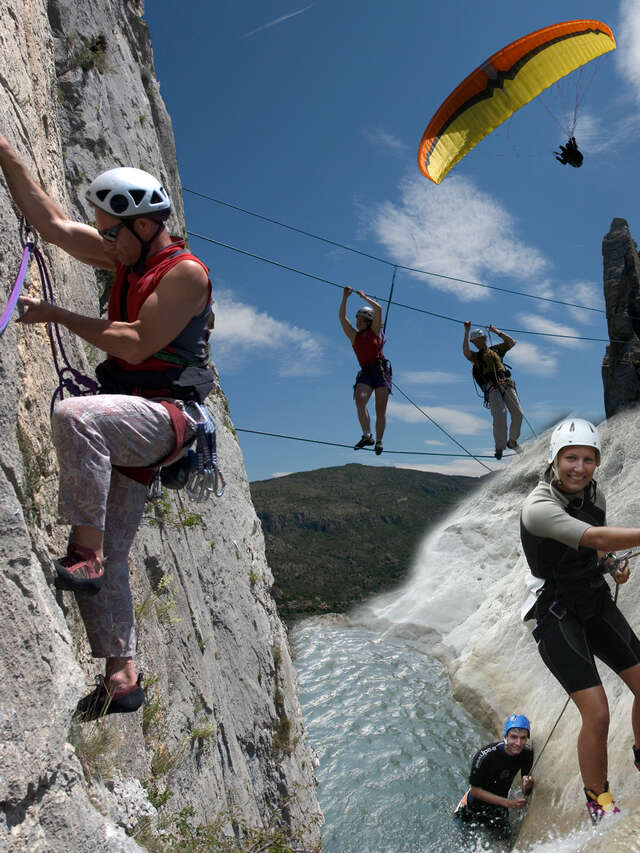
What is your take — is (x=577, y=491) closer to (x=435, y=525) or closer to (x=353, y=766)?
(x=353, y=766)

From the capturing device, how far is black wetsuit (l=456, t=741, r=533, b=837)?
1166cm

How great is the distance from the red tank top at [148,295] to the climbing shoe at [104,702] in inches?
67.2

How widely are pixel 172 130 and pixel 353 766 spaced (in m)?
16.7

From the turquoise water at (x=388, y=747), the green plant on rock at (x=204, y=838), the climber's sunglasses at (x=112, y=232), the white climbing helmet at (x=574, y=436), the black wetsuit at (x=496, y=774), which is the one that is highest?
the climber's sunglasses at (x=112, y=232)

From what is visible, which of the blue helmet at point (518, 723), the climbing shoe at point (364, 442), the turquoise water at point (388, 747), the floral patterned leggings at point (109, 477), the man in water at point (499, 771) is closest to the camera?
the floral patterned leggings at point (109, 477)

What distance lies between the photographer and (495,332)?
1388 centimetres

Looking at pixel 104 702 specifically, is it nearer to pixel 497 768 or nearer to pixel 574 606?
pixel 574 606

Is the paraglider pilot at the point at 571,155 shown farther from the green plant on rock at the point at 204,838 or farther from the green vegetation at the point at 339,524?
the green vegetation at the point at 339,524

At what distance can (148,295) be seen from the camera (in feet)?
Result: 10.9

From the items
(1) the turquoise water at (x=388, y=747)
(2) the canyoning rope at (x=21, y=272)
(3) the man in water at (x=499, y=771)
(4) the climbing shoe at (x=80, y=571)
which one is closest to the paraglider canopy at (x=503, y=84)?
(3) the man in water at (x=499, y=771)

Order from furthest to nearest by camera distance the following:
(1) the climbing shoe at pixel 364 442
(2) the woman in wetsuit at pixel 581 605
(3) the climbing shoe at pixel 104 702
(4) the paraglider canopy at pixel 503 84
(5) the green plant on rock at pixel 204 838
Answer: (4) the paraglider canopy at pixel 503 84, (1) the climbing shoe at pixel 364 442, (2) the woman in wetsuit at pixel 581 605, (5) the green plant on rock at pixel 204 838, (3) the climbing shoe at pixel 104 702

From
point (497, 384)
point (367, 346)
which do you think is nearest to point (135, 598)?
point (367, 346)

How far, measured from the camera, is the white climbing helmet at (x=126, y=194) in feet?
11.1

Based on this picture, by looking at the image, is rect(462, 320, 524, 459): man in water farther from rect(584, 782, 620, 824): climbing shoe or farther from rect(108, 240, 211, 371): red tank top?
rect(108, 240, 211, 371): red tank top
